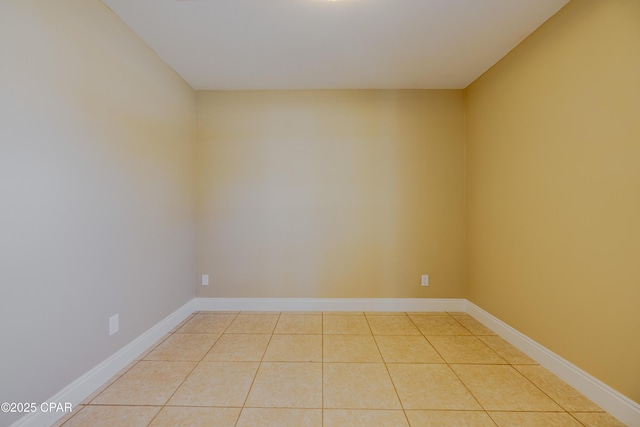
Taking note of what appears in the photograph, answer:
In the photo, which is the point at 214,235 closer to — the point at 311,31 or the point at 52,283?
the point at 52,283

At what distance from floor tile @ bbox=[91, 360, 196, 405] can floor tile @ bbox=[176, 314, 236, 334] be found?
0.56 m

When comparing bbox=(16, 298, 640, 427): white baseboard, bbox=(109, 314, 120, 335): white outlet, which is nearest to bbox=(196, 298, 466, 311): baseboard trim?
bbox=(16, 298, 640, 427): white baseboard

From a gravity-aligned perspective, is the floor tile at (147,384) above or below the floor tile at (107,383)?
below

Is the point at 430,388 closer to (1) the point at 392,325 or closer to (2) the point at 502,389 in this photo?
(2) the point at 502,389

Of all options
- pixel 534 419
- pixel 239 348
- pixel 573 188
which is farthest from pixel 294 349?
pixel 573 188

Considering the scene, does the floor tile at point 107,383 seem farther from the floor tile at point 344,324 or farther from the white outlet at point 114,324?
the floor tile at point 344,324

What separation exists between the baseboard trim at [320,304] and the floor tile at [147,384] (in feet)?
3.55

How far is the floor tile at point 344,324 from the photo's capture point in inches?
105

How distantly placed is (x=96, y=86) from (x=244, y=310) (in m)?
2.47

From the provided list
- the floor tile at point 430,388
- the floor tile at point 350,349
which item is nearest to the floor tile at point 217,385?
the floor tile at point 350,349

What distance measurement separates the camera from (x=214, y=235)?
10.5 ft

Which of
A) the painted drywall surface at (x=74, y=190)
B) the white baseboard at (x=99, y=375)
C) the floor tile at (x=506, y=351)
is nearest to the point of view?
the painted drywall surface at (x=74, y=190)

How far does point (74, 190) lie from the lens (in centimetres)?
163

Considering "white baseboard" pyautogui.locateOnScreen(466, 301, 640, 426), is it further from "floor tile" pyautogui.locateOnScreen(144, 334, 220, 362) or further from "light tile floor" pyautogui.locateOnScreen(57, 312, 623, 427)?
"floor tile" pyautogui.locateOnScreen(144, 334, 220, 362)
